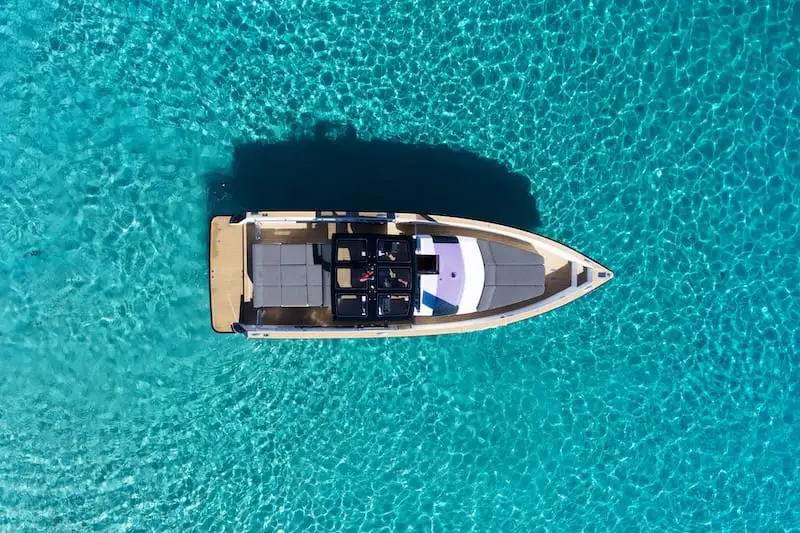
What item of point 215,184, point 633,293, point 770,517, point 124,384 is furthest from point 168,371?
point 770,517

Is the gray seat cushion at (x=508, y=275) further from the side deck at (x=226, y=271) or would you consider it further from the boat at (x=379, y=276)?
the side deck at (x=226, y=271)

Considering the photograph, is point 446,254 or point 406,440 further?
point 406,440

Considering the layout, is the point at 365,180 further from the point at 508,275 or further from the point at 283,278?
the point at 508,275

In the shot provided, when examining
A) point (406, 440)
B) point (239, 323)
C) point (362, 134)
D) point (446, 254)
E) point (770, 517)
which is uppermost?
point (362, 134)

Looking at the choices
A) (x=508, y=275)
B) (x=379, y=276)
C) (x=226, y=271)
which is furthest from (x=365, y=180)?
(x=508, y=275)

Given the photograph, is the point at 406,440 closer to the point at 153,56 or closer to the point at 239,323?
the point at 239,323

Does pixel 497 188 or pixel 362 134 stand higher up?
pixel 362 134
